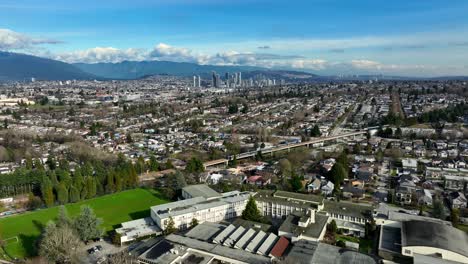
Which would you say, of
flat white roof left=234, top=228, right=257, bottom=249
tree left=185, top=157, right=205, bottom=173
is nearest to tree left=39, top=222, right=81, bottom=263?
flat white roof left=234, top=228, right=257, bottom=249

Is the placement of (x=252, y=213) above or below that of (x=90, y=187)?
above

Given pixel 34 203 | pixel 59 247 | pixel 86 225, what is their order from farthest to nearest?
1. pixel 34 203
2. pixel 86 225
3. pixel 59 247

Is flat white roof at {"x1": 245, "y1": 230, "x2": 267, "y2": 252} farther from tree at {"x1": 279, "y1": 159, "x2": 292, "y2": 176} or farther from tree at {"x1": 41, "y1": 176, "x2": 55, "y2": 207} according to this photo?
tree at {"x1": 41, "y1": 176, "x2": 55, "y2": 207}

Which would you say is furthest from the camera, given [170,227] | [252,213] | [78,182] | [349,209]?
[78,182]

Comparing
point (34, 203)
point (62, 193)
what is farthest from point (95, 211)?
point (34, 203)

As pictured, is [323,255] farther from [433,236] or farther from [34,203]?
[34,203]

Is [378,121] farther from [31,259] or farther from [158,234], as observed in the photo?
[31,259]

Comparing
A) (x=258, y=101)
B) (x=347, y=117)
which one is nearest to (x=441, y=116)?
(x=347, y=117)
